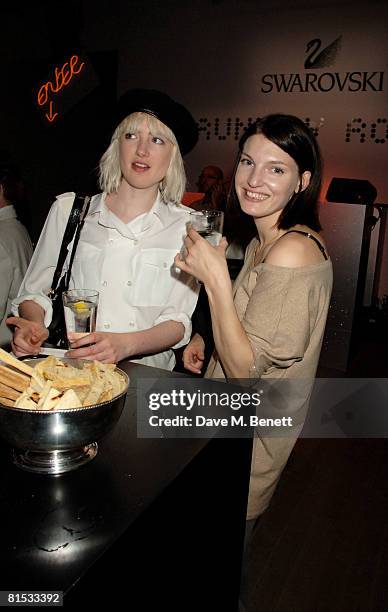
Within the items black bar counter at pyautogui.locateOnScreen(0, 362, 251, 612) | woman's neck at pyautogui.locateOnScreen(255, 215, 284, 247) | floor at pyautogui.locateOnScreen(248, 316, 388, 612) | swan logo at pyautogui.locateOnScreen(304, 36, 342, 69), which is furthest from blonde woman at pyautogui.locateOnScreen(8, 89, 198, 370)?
swan logo at pyautogui.locateOnScreen(304, 36, 342, 69)

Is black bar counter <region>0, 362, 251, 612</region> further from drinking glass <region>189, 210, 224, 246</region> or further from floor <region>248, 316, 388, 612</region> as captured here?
floor <region>248, 316, 388, 612</region>

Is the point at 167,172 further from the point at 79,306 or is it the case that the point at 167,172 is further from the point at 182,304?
the point at 79,306

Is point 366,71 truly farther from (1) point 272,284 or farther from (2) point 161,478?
(2) point 161,478

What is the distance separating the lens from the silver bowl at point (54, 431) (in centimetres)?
89

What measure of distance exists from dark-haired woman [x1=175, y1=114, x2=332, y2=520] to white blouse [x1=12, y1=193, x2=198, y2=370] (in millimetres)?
396

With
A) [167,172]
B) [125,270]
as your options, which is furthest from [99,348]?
[167,172]

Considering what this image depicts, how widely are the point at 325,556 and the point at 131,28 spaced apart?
27.2 ft

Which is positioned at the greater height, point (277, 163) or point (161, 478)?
point (277, 163)

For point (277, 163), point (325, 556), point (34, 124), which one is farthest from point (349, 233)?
point (34, 124)

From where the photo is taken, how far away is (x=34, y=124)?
7473mm

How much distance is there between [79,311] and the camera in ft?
4.39

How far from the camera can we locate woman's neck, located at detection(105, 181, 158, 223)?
2.06 meters

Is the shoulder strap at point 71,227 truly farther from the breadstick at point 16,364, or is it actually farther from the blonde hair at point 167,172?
the breadstick at point 16,364

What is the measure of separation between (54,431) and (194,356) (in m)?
1.11
